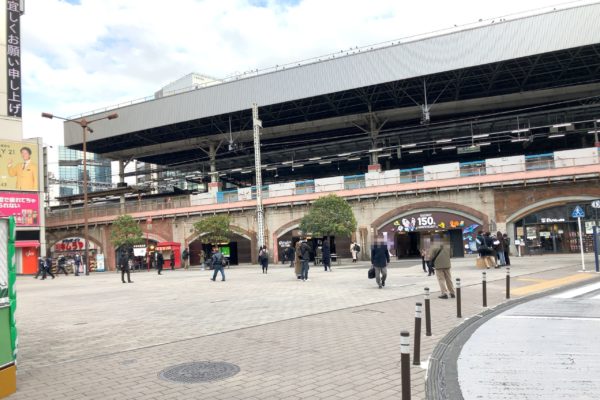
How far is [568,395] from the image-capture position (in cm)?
483

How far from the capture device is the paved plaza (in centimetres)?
542

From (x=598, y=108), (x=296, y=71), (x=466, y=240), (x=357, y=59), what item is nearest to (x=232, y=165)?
(x=296, y=71)

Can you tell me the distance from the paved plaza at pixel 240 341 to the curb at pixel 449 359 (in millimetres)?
135

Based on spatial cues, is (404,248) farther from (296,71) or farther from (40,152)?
(40,152)

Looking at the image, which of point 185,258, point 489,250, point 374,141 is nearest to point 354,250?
point 374,141

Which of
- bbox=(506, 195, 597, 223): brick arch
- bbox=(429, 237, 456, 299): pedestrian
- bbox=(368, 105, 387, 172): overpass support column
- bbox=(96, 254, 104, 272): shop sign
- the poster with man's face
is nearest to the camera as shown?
bbox=(429, 237, 456, 299): pedestrian

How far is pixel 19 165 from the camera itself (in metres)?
40.2

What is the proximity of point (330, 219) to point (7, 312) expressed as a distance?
26639 millimetres

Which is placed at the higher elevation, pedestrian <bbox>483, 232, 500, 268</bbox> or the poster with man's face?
the poster with man's face

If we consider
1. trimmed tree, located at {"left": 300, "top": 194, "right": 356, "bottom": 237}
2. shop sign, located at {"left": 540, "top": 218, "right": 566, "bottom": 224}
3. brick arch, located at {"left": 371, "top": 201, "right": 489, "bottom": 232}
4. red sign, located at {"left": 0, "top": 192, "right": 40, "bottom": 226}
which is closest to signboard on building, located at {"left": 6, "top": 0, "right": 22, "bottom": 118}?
red sign, located at {"left": 0, "top": 192, "right": 40, "bottom": 226}

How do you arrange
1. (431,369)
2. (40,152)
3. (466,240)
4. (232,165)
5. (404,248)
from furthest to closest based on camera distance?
1. (232,165)
2. (40,152)
3. (404,248)
4. (466,240)
5. (431,369)

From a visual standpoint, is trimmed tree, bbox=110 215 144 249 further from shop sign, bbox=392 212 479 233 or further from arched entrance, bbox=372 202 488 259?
shop sign, bbox=392 212 479 233

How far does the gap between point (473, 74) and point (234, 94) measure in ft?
68.5

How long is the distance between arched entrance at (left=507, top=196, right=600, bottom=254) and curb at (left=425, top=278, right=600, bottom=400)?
926 inches
